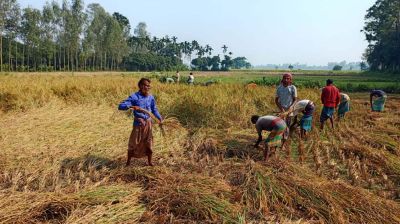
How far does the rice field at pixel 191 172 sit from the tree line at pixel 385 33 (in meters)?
36.0

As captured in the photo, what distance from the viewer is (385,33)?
41.6m

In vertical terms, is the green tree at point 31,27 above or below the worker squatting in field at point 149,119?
above

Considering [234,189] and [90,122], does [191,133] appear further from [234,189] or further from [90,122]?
[234,189]

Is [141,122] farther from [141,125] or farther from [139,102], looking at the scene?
[139,102]

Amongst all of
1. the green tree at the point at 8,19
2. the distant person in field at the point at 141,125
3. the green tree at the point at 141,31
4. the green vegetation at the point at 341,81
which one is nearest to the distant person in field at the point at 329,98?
the distant person in field at the point at 141,125

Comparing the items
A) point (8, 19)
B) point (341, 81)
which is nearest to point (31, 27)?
point (8, 19)

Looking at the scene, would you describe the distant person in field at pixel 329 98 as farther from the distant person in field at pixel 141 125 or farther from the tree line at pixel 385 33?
the tree line at pixel 385 33

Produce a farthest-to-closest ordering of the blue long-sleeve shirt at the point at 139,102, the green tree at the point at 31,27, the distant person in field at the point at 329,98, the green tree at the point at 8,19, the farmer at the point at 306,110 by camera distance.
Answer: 1. the green tree at the point at 31,27
2. the green tree at the point at 8,19
3. the distant person in field at the point at 329,98
4. the farmer at the point at 306,110
5. the blue long-sleeve shirt at the point at 139,102

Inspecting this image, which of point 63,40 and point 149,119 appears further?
point 63,40

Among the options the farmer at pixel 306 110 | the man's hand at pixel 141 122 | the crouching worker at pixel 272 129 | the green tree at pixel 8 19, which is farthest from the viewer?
the green tree at pixel 8 19

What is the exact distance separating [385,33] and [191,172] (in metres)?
44.9

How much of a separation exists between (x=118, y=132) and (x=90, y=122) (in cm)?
95

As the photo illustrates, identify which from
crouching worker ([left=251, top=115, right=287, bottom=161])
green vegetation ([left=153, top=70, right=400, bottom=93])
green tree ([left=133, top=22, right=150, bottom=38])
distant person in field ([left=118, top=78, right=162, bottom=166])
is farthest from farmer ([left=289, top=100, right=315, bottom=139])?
green tree ([left=133, top=22, right=150, bottom=38])

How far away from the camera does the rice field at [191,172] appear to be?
337 cm
